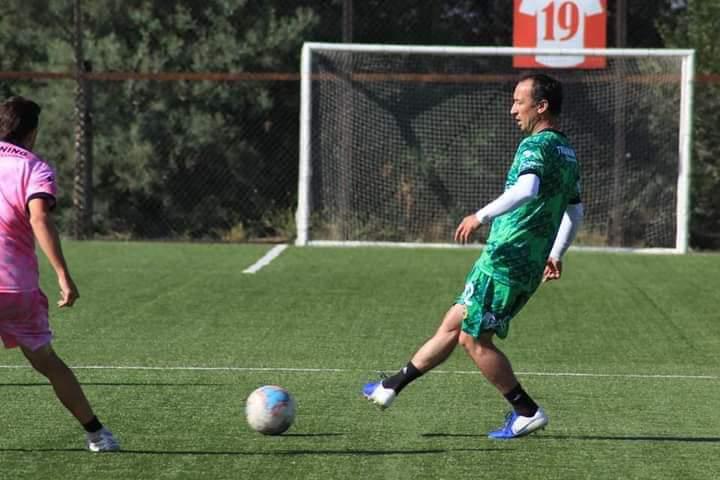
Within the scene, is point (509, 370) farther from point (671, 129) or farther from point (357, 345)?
point (671, 129)

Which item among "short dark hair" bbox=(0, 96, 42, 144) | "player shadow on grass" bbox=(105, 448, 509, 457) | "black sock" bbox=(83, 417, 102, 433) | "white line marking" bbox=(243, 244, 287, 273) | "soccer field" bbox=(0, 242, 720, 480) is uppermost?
"short dark hair" bbox=(0, 96, 42, 144)

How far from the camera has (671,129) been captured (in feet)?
65.8

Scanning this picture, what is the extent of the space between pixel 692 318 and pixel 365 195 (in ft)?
27.1

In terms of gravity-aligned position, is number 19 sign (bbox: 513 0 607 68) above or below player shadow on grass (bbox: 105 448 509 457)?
above

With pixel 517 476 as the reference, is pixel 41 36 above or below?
above

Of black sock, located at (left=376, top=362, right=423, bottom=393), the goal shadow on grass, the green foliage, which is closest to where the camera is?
the goal shadow on grass

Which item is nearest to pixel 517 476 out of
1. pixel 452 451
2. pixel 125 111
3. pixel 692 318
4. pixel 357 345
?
pixel 452 451

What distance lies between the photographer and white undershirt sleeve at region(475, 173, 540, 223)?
6.49m

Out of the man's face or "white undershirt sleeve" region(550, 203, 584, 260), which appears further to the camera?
"white undershirt sleeve" region(550, 203, 584, 260)

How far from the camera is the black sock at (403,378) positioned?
7.37 metres

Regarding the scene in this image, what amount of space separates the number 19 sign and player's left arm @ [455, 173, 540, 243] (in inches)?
536

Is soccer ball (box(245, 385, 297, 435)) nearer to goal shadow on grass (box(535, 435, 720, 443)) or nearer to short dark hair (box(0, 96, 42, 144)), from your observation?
goal shadow on grass (box(535, 435, 720, 443))

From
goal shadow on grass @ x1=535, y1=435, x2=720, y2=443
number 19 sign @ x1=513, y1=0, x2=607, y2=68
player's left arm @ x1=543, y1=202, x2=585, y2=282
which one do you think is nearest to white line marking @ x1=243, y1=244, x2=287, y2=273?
number 19 sign @ x1=513, y1=0, x2=607, y2=68

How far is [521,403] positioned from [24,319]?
8.05 feet
